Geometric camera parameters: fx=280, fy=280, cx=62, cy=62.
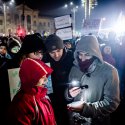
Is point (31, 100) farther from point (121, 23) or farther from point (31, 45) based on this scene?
point (121, 23)

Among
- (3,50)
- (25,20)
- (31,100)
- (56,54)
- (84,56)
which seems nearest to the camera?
(31,100)

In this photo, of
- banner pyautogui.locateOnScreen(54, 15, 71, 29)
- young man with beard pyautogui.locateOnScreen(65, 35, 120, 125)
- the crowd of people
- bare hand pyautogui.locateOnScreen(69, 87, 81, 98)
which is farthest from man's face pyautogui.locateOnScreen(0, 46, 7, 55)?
bare hand pyautogui.locateOnScreen(69, 87, 81, 98)

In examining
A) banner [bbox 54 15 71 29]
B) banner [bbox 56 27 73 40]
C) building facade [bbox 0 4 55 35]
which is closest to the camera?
banner [bbox 56 27 73 40]

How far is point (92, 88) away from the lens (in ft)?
Result: 12.6

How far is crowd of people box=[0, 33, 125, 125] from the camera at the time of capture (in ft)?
9.93

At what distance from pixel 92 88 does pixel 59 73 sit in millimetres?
1083

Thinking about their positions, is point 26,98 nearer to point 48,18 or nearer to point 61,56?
point 61,56

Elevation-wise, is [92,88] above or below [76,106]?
above

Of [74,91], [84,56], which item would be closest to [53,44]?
[84,56]

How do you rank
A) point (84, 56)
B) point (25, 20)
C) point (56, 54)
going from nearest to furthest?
point (84, 56) < point (56, 54) < point (25, 20)

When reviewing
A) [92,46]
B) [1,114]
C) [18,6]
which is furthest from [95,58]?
[18,6]

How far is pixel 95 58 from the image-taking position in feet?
13.0

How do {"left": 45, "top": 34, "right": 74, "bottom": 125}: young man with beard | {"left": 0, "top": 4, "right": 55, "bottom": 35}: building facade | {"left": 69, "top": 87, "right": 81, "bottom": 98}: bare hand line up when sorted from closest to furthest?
{"left": 69, "top": 87, "right": 81, "bottom": 98}: bare hand, {"left": 45, "top": 34, "right": 74, "bottom": 125}: young man with beard, {"left": 0, "top": 4, "right": 55, "bottom": 35}: building facade

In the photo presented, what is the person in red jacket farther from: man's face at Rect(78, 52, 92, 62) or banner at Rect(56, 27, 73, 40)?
banner at Rect(56, 27, 73, 40)
